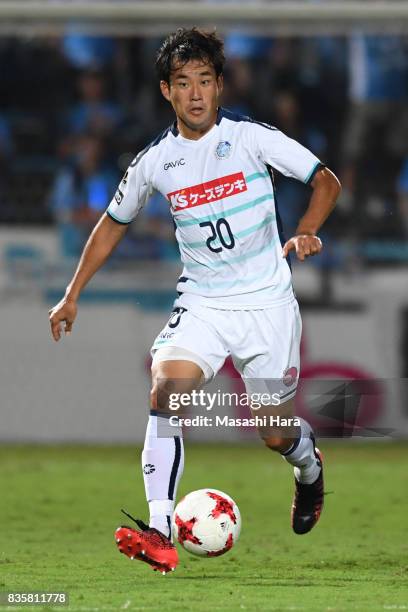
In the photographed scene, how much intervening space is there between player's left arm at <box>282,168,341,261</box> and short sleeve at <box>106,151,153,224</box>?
0.75 meters

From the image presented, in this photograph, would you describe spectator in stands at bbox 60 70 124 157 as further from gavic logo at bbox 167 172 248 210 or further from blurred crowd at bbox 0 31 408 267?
gavic logo at bbox 167 172 248 210

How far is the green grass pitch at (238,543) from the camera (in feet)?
16.9

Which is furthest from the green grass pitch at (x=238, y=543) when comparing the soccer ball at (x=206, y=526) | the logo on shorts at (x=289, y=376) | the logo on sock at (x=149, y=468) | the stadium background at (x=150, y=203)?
the logo on shorts at (x=289, y=376)

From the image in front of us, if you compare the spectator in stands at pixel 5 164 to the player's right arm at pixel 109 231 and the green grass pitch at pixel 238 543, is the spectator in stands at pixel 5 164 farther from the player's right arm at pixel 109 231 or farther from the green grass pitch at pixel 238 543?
the player's right arm at pixel 109 231

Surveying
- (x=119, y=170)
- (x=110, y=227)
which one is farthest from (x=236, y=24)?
(x=110, y=227)

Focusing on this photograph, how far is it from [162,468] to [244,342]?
29.1 inches

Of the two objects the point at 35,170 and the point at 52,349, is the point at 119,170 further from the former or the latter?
the point at 52,349

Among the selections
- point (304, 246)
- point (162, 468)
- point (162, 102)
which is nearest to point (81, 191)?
point (162, 102)

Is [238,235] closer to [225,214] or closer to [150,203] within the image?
[225,214]

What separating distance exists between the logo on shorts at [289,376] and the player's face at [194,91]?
3.75 feet

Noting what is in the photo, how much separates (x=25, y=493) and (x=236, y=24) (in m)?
4.62

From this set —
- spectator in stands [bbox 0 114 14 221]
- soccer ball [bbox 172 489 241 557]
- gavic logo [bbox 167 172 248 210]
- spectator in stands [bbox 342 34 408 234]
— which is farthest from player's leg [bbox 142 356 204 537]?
spectator in stands [bbox 342 34 408 234]

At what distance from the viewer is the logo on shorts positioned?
6.17 m

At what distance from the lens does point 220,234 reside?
234 inches
